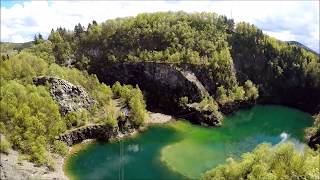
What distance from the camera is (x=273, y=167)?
81625 millimetres

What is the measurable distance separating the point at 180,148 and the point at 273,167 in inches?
1817

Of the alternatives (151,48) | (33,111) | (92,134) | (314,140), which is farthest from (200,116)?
(33,111)

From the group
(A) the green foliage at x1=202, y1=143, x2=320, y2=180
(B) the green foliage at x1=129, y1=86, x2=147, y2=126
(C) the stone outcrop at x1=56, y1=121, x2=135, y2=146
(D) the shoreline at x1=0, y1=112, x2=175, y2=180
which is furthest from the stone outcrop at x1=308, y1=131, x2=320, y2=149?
(D) the shoreline at x1=0, y1=112, x2=175, y2=180

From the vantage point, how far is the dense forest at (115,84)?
283ft

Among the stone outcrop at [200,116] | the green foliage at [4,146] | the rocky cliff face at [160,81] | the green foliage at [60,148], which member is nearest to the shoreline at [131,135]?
the green foliage at [60,148]

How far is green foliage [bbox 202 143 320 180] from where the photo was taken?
261ft

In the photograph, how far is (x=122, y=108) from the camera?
146000 millimetres

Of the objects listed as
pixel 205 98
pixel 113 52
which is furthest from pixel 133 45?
pixel 205 98

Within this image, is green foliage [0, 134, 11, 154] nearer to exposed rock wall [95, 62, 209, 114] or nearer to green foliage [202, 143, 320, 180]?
green foliage [202, 143, 320, 180]

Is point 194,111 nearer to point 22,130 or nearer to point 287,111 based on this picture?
point 287,111

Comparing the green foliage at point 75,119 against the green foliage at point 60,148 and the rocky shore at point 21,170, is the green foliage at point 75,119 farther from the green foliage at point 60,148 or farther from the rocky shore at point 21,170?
the rocky shore at point 21,170

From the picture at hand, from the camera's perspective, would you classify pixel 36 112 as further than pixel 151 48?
No

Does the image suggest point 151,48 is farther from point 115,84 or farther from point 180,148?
point 180,148

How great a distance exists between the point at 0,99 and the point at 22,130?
863 cm
